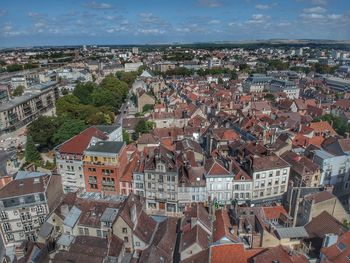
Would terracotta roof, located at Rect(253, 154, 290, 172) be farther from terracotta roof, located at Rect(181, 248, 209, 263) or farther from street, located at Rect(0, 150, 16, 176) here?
street, located at Rect(0, 150, 16, 176)

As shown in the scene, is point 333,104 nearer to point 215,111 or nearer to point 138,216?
point 215,111

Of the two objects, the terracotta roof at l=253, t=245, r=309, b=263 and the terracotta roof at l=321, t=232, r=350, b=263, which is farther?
the terracotta roof at l=321, t=232, r=350, b=263

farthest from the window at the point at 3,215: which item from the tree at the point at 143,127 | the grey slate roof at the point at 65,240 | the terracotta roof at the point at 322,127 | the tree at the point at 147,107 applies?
the tree at the point at 147,107

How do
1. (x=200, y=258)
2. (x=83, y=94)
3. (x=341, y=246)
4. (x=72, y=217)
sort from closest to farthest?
(x=341, y=246) < (x=200, y=258) < (x=72, y=217) < (x=83, y=94)

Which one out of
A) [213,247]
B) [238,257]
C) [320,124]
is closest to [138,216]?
[213,247]

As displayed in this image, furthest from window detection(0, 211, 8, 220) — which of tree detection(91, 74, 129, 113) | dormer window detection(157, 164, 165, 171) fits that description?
tree detection(91, 74, 129, 113)

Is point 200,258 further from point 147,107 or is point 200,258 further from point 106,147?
point 147,107

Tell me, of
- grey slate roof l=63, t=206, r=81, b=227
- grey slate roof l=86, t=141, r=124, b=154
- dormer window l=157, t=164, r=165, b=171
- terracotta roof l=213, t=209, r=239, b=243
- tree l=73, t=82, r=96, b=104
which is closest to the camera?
terracotta roof l=213, t=209, r=239, b=243

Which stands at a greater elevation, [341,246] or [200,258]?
[341,246]

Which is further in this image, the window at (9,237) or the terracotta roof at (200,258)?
the window at (9,237)

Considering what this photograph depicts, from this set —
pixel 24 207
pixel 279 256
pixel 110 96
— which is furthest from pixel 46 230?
pixel 110 96

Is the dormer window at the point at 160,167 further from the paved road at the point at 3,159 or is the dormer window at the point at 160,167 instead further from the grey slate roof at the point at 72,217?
the paved road at the point at 3,159
